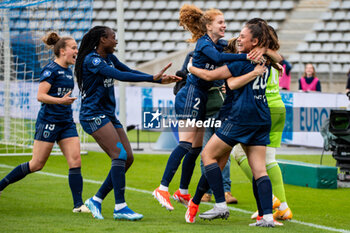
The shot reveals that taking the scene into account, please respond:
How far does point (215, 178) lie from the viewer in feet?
18.0

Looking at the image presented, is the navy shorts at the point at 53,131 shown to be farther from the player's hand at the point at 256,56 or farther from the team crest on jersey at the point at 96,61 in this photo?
the player's hand at the point at 256,56

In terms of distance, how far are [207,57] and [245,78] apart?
0.67 m

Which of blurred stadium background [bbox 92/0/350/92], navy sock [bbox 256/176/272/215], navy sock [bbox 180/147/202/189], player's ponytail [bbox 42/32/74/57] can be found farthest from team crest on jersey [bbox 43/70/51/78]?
blurred stadium background [bbox 92/0/350/92]

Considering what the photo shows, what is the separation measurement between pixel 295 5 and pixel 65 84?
21045mm

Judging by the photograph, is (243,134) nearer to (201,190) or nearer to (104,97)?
(201,190)

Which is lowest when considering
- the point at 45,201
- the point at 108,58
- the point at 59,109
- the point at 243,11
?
the point at 45,201

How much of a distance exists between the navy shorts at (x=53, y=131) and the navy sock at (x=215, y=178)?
1.66m

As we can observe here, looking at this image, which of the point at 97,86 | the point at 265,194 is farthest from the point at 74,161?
the point at 265,194

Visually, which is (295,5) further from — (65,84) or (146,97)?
(65,84)

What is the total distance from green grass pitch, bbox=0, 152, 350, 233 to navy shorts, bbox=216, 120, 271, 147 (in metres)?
0.72

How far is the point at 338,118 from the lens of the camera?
8766 millimetres

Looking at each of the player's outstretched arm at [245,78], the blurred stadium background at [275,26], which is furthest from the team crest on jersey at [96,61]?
the blurred stadium background at [275,26]

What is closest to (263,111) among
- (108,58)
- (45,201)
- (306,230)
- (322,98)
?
(306,230)

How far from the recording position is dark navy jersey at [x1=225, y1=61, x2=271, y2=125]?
207 inches
